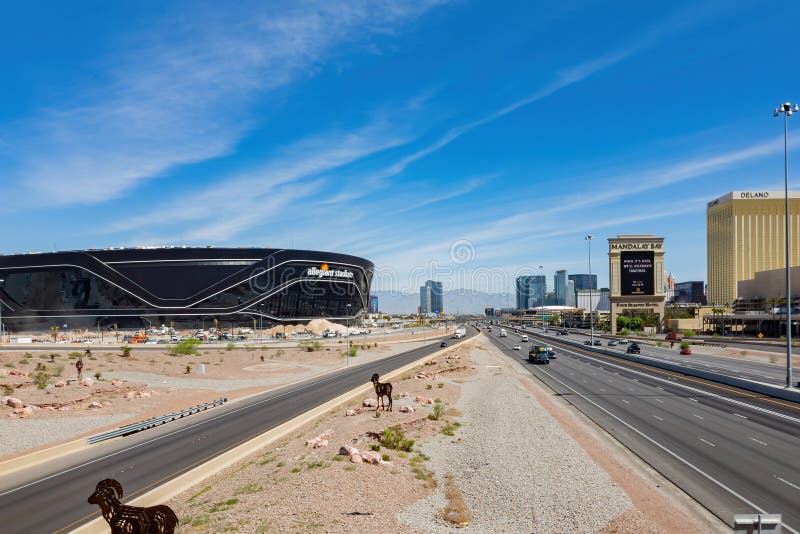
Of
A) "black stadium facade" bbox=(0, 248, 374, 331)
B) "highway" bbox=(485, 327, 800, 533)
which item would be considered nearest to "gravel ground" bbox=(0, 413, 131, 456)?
"highway" bbox=(485, 327, 800, 533)

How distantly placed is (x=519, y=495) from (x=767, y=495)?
7780 millimetres

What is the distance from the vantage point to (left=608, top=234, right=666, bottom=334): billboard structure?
130875 mm

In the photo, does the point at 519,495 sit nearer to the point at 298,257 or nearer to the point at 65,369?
the point at 65,369

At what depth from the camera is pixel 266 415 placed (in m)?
31.7

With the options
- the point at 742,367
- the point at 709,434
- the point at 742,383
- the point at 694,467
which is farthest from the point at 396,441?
the point at 742,367

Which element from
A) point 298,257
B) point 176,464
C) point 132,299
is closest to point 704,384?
point 176,464

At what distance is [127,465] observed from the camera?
20.8m

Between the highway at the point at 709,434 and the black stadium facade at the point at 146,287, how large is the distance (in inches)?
5240

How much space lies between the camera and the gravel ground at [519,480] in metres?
14.1

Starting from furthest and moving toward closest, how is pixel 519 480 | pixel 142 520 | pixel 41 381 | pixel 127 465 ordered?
pixel 41 381, pixel 127 465, pixel 519 480, pixel 142 520

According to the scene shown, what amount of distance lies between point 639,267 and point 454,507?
13303 cm

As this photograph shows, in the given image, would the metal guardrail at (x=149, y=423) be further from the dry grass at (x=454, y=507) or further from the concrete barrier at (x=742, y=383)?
the concrete barrier at (x=742, y=383)

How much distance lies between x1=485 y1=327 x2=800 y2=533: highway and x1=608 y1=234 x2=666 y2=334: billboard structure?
9293cm

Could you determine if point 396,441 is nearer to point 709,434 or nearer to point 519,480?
point 519,480
